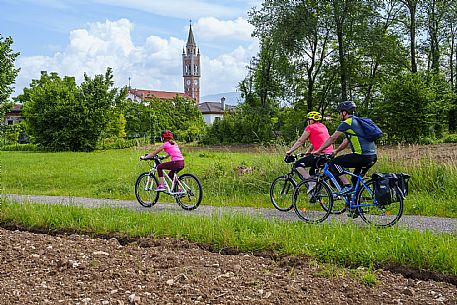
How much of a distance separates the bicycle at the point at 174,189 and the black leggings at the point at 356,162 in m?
3.01

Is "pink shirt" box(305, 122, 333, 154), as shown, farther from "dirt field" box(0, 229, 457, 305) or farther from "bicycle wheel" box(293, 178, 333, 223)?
"dirt field" box(0, 229, 457, 305)

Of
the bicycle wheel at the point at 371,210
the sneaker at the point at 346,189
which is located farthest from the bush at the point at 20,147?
the bicycle wheel at the point at 371,210

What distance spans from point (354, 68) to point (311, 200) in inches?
1146

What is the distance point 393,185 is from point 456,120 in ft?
111

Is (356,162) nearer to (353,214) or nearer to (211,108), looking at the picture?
(353,214)

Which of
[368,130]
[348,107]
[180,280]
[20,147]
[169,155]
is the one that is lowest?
[180,280]

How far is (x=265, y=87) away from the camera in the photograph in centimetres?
4166

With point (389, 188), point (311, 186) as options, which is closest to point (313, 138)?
point (311, 186)

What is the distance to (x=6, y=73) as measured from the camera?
13.0 m

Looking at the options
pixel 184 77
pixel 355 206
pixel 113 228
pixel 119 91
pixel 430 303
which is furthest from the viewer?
pixel 184 77

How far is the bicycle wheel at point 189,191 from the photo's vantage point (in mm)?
10391

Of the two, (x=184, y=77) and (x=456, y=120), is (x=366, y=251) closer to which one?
(x=456, y=120)

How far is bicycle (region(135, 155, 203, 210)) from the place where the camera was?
1047 centimetres

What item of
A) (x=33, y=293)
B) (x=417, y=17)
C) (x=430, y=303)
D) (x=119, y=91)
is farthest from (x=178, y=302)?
(x=119, y=91)
